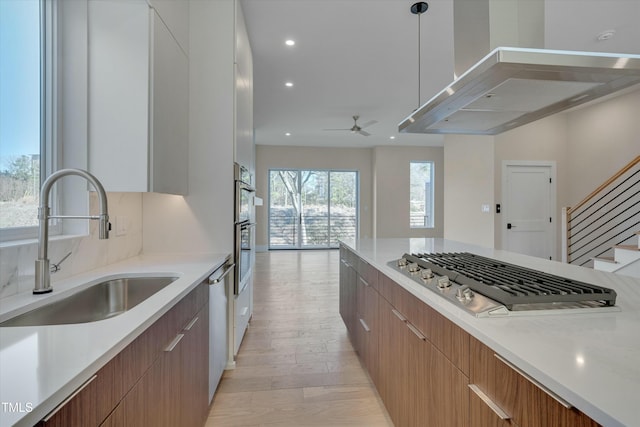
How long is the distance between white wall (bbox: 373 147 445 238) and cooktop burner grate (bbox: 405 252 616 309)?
262 inches

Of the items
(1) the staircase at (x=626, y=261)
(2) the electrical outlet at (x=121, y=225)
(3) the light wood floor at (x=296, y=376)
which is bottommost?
(3) the light wood floor at (x=296, y=376)

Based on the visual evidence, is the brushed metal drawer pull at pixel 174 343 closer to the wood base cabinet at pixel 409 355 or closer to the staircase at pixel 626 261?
the wood base cabinet at pixel 409 355

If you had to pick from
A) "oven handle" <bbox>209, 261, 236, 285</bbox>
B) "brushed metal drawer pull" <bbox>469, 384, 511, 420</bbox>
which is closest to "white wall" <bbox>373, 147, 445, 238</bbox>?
"oven handle" <bbox>209, 261, 236, 285</bbox>

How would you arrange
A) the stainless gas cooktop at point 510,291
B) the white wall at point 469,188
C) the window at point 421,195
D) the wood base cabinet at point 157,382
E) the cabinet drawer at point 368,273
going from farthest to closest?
1. the window at point 421,195
2. the white wall at point 469,188
3. the cabinet drawer at point 368,273
4. the stainless gas cooktop at point 510,291
5. the wood base cabinet at point 157,382

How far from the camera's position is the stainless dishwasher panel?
5.84 ft

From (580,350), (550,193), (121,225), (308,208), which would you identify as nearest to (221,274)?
(121,225)

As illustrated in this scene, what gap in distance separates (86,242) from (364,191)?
7410 millimetres

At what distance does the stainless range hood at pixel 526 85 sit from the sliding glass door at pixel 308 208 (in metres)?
6.39

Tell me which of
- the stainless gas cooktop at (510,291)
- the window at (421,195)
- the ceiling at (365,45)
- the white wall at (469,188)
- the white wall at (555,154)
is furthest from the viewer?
the window at (421,195)

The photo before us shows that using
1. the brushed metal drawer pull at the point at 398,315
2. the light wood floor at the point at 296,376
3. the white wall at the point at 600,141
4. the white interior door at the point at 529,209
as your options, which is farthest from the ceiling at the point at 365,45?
the light wood floor at the point at 296,376

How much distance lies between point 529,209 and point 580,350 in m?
5.39

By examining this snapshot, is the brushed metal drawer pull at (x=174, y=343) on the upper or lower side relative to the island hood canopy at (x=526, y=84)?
lower

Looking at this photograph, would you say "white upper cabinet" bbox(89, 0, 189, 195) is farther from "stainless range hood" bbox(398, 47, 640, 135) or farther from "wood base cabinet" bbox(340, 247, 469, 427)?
"stainless range hood" bbox(398, 47, 640, 135)

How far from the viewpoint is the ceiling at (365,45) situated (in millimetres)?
2588
